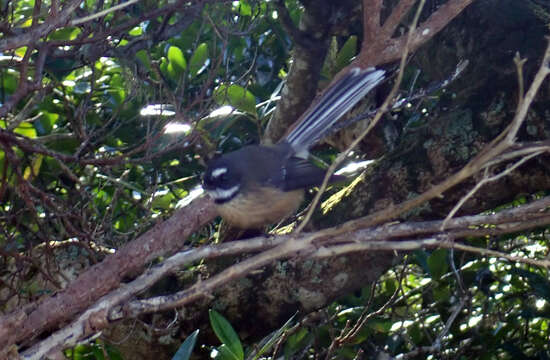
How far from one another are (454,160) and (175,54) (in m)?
1.78

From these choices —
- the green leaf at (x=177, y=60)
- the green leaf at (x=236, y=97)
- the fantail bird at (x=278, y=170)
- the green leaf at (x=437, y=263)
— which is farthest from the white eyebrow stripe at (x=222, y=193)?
the green leaf at (x=437, y=263)

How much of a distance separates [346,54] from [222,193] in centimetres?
115

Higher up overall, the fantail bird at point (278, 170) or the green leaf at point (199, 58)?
the green leaf at point (199, 58)

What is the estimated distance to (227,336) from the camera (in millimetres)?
3338

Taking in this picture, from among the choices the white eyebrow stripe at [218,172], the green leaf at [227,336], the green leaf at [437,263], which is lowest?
the green leaf at [437,263]

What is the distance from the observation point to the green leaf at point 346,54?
14.5 feet

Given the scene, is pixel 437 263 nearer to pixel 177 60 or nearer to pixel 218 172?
pixel 218 172

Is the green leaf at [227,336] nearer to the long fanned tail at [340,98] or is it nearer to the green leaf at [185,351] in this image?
the green leaf at [185,351]

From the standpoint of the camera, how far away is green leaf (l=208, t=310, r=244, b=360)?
3.29 metres

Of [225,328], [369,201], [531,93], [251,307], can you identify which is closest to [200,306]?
[251,307]

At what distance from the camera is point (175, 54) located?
4488 millimetres

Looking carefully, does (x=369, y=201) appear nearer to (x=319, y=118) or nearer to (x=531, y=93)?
(x=319, y=118)

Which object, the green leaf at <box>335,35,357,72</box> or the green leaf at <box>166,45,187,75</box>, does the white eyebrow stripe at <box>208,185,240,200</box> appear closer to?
the green leaf at <box>166,45,187,75</box>

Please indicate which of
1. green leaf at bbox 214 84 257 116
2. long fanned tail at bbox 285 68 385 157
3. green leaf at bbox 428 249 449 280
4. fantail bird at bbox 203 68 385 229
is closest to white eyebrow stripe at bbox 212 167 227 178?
fantail bird at bbox 203 68 385 229
